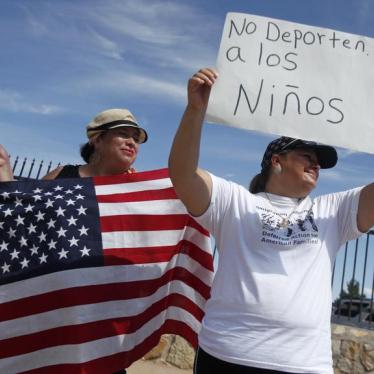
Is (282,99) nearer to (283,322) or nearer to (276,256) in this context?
(276,256)

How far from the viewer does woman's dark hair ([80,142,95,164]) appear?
9.91 feet

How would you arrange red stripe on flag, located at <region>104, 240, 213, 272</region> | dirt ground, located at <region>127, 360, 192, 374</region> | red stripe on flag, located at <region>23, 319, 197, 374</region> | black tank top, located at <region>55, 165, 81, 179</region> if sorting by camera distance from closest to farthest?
red stripe on flag, located at <region>23, 319, 197, 374</region>
red stripe on flag, located at <region>104, 240, 213, 272</region>
black tank top, located at <region>55, 165, 81, 179</region>
dirt ground, located at <region>127, 360, 192, 374</region>

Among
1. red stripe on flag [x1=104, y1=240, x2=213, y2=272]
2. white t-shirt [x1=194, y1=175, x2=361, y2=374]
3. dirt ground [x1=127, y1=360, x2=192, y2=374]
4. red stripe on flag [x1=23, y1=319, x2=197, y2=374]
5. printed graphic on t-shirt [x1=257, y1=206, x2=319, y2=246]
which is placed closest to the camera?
white t-shirt [x1=194, y1=175, x2=361, y2=374]

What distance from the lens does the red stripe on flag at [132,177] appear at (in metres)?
2.88

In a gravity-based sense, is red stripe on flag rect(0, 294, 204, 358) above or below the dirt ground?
above

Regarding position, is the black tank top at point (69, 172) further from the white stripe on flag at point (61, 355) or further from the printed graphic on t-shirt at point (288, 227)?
the printed graphic on t-shirt at point (288, 227)

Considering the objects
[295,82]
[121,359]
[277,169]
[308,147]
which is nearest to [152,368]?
[121,359]

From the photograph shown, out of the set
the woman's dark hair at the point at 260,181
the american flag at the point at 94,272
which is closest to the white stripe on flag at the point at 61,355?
the american flag at the point at 94,272

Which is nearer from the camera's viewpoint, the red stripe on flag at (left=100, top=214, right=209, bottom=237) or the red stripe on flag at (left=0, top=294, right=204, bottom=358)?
the red stripe on flag at (left=0, top=294, right=204, bottom=358)

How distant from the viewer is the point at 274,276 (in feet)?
6.11

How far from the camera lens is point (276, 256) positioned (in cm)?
191

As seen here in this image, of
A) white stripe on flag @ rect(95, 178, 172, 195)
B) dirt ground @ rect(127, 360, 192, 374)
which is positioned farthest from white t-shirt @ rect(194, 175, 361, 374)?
dirt ground @ rect(127, 360, 192, 374)

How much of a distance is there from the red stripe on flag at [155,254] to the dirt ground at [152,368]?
330 centimetres

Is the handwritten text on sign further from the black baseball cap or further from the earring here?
the earring
